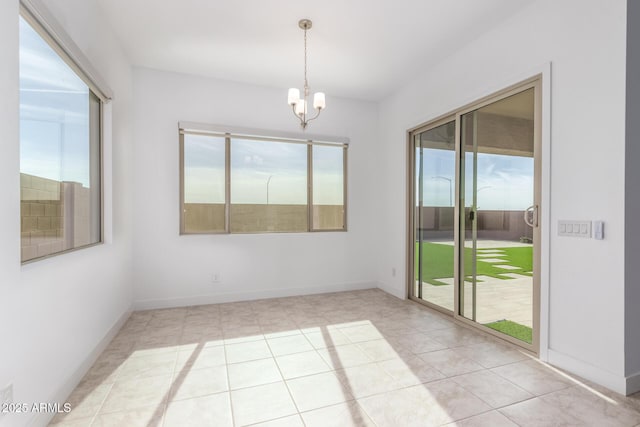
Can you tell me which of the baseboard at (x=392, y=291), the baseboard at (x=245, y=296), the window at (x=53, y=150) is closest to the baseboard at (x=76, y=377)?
the baseboard at (x=245, y=296)

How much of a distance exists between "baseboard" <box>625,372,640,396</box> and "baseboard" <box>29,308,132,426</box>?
3436 millimetres

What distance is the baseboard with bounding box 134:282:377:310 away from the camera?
3.85m

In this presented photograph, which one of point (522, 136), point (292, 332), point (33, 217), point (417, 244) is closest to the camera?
point (33, 217)

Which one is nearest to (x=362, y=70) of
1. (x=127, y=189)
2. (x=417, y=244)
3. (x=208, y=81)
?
(x=208, y=81)

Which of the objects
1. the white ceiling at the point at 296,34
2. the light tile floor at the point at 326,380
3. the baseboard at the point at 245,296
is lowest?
the light tile floor at the point at 326,380

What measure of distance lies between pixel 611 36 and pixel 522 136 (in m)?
0.85

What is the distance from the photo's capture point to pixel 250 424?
176 centimetres

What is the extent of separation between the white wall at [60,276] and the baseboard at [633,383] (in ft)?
11.2

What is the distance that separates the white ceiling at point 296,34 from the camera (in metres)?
2.66

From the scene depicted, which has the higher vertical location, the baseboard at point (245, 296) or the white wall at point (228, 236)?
the white wall at point (228, 236)

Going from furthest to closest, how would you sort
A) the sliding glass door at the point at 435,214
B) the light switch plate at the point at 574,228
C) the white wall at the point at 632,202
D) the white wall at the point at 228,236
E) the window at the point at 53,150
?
the white wall at the point at 228,236, the sliding glass door at the point at 435,214, the light switch plate at the point at 574,228, the white wall at the point at 632,202, the window at the point at 53,150

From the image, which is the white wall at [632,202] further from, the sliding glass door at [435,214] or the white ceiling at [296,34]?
the sliding glass door at [435,214]

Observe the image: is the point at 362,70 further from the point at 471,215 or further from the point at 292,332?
the point at 292,332

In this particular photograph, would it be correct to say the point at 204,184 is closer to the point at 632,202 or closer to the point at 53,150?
the point at 53,150
